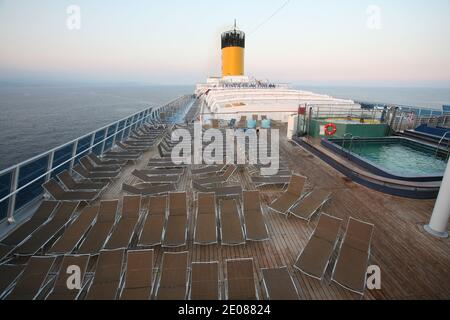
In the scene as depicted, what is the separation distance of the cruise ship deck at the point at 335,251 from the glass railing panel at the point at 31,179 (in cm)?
87

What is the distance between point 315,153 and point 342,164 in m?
1.69

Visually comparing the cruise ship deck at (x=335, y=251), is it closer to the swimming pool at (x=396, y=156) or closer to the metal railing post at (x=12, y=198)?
the metal railing post at (x=12, y=198)

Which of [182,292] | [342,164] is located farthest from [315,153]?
[182,292]

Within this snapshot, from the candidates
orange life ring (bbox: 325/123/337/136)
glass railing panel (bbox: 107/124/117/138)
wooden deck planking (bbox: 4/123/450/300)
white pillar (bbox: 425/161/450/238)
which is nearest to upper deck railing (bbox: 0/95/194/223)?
glass railing panel (bbox: 107/124/117/138)

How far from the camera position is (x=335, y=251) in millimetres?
4023

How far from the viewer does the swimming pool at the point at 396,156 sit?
22.0ft

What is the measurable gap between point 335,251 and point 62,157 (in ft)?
22.6

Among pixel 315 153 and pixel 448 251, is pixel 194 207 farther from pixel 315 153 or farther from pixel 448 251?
pixel 315 153

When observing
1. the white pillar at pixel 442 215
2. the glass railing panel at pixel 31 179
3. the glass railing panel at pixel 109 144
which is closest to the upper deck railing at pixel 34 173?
the glass railing panel at pixel 31 179

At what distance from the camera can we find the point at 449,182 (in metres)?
3.89

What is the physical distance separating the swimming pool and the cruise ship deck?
100 cm

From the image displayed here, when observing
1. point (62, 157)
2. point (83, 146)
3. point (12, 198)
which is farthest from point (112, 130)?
point (12, 198)

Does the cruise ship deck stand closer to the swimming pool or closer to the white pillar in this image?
the white pillar

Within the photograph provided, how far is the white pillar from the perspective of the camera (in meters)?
4.00
